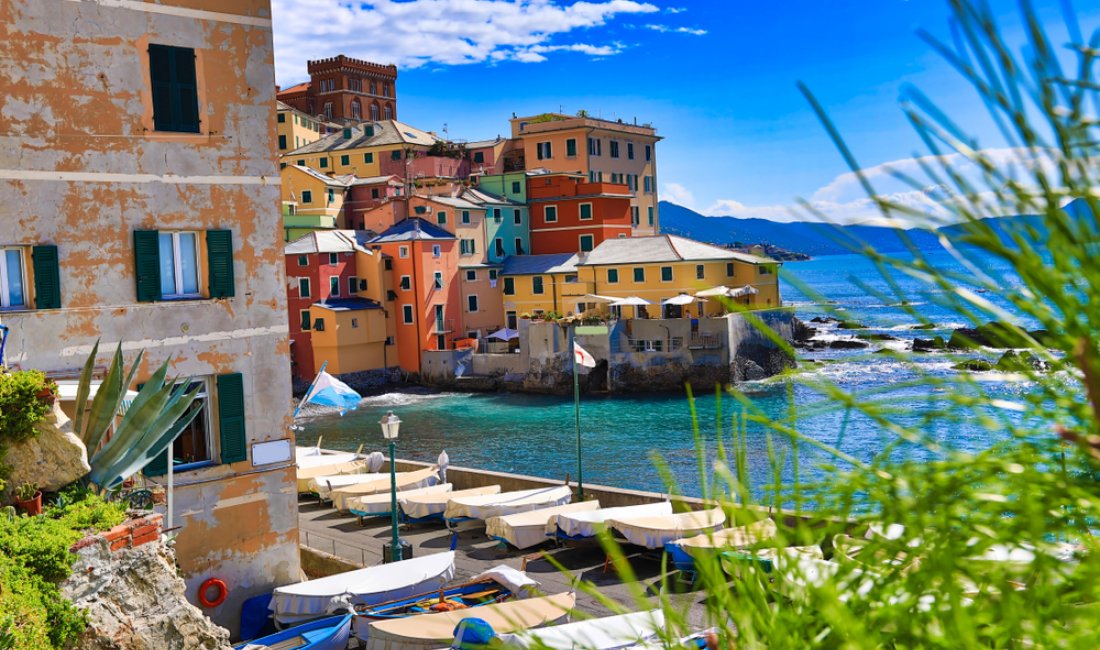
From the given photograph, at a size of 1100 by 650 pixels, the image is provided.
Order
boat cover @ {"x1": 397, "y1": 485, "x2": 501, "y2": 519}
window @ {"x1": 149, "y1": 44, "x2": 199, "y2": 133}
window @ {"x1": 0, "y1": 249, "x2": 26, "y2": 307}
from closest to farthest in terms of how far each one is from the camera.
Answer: window @ {"x1": 0, "y1": 249, "x2": 26, "y2": 307}
window @ {"x1": 149, "y1": 44, "x2": 199, "y2": 133}
boat cover @ {"x1": 397, "y1": 485, "x2": 501, "y2": 519}

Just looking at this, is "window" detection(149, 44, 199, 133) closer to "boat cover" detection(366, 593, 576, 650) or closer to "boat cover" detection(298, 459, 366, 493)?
"boat cover" detection(366, 593, 576, 650)

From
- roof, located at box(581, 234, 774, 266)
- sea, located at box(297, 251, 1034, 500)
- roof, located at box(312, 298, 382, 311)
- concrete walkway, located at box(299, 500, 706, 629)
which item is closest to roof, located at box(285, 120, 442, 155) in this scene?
roof, located at box(312, 298, 382, 311)

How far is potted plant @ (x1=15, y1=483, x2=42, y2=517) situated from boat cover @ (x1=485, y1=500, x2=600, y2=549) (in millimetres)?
13306

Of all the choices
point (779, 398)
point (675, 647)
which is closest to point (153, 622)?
point (675, 647)

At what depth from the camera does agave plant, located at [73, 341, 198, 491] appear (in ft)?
34.4

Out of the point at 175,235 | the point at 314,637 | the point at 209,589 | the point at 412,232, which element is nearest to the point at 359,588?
the point at 314,637

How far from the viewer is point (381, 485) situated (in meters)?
27.4

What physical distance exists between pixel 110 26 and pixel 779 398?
4282 centimetres

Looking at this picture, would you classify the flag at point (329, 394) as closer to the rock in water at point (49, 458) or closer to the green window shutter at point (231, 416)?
the green window shutter at point (231, 416)

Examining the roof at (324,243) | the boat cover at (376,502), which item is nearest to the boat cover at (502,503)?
the boat cover at (376,502)

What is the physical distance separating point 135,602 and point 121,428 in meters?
2.14

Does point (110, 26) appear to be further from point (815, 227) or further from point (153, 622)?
point (815, 227)

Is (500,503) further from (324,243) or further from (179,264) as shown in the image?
(324,243)

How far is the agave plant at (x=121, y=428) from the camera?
10500mm
